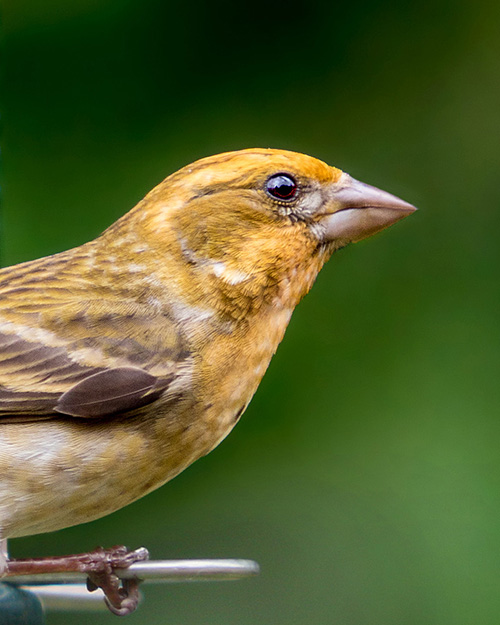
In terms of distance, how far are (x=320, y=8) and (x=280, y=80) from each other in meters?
0.37

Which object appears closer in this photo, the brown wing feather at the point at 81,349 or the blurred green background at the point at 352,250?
the brown wing feather at the point at 81,349

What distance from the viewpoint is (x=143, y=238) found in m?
3.42

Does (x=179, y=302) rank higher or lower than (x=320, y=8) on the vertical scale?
lower

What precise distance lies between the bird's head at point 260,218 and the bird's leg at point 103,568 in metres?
0.76

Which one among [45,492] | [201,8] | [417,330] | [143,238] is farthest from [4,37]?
[45,492]

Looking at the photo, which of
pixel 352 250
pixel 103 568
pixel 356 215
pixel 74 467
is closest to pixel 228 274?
pixel 356 215

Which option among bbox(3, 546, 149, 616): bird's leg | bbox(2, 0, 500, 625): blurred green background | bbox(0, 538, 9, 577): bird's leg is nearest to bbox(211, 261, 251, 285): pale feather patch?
bbox(3, 546, 149, 616): bird's leg

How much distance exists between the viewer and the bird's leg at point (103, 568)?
284cm

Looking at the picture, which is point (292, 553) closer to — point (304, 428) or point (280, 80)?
point (304, 428)

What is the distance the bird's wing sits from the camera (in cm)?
→ 306

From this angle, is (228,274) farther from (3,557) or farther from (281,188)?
(3,557)

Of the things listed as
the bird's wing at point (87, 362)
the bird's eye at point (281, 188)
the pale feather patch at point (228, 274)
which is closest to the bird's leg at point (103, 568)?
the bird's wing at point (87, 362)

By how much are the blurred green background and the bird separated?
110cm

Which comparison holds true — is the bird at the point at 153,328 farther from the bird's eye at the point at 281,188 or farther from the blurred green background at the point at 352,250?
the blurred green background at the point at 352,250
